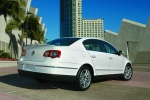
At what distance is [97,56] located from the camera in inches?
325

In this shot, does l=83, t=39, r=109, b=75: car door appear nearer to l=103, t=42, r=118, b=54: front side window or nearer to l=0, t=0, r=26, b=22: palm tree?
l=103, t=42, r=118, b=54: front side window

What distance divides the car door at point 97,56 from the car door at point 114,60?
0.86 feet

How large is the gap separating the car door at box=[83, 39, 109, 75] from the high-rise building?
100247 millimetres

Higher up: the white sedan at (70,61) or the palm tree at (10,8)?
the palm tree at (10,8)

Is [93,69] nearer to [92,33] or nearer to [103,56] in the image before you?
[103,56]

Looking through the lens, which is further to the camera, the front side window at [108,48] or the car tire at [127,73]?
the car tire at [127,73]

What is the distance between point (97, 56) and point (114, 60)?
3.64 feet

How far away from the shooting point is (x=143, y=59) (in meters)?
32.9

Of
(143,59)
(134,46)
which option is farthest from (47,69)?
(134,46)

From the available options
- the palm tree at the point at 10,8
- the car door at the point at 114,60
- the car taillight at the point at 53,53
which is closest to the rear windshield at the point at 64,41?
the car taillight at the point at 53,53

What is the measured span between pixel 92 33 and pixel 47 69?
4192 inches

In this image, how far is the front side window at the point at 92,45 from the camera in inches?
320

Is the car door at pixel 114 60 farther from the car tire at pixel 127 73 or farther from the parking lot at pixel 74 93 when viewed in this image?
the parking lot at pixel 74 93

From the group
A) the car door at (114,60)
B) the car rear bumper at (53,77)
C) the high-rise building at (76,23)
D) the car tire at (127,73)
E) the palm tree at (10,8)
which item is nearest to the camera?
the car rear bumper at (53,77)
